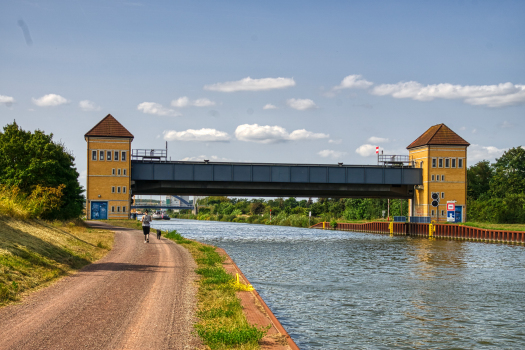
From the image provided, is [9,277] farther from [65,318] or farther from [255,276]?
[255,276]

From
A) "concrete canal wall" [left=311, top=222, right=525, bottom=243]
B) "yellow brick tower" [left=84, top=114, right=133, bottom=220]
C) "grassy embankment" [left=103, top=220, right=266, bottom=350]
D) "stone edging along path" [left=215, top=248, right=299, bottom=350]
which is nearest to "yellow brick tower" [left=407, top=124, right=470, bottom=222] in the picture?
"concrete canal wall" [left=311, top=222, right=525, bottom=243]

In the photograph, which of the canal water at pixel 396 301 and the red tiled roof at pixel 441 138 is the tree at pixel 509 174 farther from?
the canal water at pixel 396 301

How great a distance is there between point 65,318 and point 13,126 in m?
36.6

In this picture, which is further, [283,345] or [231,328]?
[231,328]

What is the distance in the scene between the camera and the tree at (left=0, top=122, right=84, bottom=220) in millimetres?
39656

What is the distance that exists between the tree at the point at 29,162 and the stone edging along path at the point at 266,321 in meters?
28.4

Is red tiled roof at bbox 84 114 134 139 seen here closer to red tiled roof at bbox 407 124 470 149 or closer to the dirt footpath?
red tiled roof at bbox 407 124 470 149

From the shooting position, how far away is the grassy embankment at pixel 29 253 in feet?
48.9

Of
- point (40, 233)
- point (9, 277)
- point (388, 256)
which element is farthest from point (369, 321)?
point (388, 256)

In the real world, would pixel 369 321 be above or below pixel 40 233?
below

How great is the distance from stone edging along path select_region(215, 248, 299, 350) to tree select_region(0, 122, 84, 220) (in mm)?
28357

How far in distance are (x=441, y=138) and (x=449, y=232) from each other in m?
17.7

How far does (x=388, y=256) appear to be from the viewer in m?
36.3

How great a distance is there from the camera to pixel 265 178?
216ft
